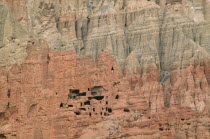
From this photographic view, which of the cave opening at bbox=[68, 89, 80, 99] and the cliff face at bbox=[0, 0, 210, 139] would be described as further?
the cave opening at bbox=[68, 89, 80, 99]

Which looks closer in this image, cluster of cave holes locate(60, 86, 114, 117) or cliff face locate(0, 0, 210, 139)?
cliff face locate(0, 0, 210, 139)

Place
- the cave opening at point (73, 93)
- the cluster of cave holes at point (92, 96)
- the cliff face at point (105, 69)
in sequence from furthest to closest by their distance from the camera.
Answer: the cave opening at point (73, 93) → the cluster of cave holes at point (92, 96) → the cliff face at point (105, 69)

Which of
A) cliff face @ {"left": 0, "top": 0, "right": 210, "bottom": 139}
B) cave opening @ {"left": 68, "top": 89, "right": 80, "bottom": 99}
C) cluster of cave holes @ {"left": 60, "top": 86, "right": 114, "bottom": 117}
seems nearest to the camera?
cliff face @ {"left": 0, "top": 0, "right": 210, "bottom": 139}

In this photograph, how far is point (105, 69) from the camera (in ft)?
211

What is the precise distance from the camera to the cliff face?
6234 cm

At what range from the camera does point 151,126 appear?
203 ft

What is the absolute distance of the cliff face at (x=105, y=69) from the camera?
205ft

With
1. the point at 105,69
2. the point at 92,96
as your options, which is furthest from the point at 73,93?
the point at 105,69

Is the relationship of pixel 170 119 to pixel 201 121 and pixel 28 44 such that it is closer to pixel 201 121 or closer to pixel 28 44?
pixel 201 121

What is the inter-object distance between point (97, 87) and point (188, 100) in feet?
21.4

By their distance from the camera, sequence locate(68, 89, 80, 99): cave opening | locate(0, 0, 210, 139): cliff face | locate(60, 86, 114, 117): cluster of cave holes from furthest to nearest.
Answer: locate(68, 89, 80, 99): cave opening → locate(60, 86, 114, 117): cluster of cave holes → locate(0, 0, 210, 139): cliff face

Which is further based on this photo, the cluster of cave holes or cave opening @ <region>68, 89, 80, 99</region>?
cave opening @ <region>68, 89, 80, 99</region>

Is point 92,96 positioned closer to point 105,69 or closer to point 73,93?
point 73,93

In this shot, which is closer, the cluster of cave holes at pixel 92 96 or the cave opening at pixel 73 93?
the cluster of cave holes at pixel 92 96
